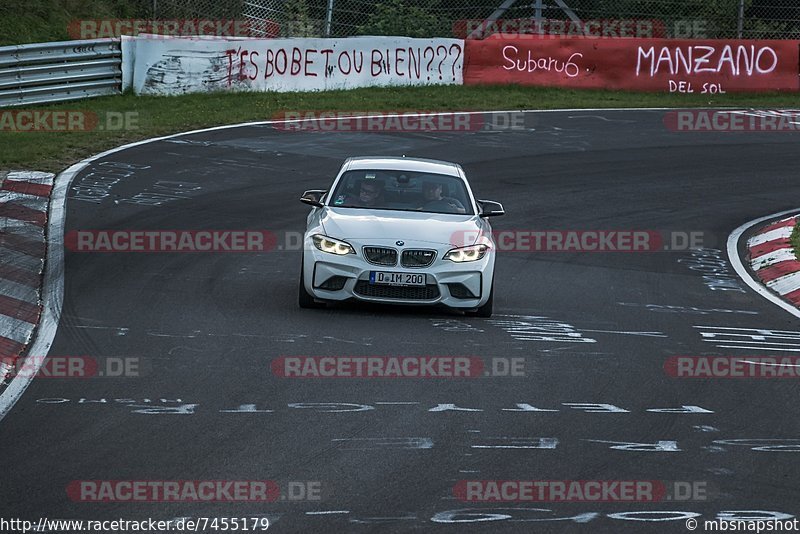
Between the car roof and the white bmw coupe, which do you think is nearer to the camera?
the white bmw coupe

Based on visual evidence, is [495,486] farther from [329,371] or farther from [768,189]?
[768,189]

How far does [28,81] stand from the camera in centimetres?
2250

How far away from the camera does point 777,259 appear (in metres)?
14.6

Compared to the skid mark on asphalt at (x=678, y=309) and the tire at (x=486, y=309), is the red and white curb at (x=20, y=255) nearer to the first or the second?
the tire at (x=486, y=309)

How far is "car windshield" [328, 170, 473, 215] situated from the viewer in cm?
1205

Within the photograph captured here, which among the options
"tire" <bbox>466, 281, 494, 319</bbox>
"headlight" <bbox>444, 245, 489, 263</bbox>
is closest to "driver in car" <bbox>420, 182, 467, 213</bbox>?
"headlight" <bbox>444, 245, 489, 263</bbox>

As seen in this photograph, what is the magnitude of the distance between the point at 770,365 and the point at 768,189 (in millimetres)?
10912

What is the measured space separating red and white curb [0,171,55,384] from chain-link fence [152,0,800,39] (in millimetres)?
11398

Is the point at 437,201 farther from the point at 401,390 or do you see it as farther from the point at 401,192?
the point at 401,390

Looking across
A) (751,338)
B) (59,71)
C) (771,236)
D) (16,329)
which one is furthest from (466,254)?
(59,71)

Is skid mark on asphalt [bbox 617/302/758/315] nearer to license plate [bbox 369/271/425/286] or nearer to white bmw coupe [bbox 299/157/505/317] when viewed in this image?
white bmw coupe [bbox 299/157/505/317]

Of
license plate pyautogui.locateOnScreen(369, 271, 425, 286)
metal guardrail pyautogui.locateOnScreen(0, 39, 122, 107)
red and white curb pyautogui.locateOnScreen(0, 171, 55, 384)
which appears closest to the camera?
red and white curb pyautogui.locateOnScreen(0, 171, 55, 384)

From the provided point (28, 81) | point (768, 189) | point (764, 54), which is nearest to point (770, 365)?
point (768, 189)

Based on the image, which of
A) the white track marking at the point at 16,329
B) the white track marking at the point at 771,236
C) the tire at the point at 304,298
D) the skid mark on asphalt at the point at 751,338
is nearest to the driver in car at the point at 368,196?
the tire at the point at 304,298
